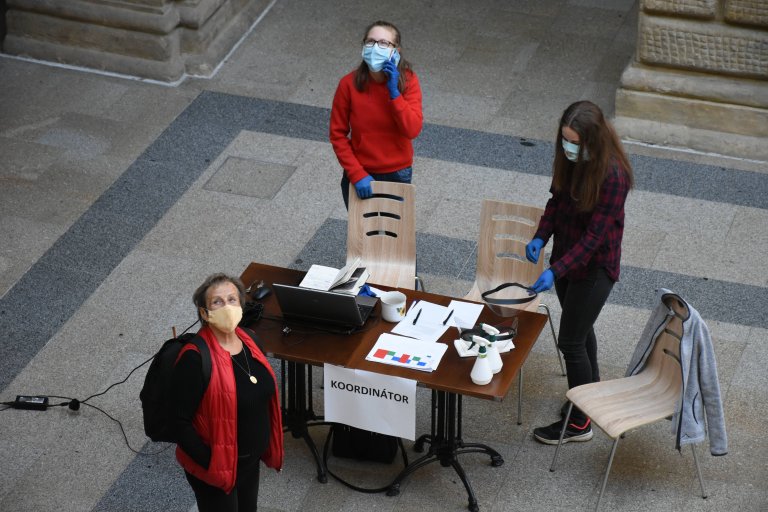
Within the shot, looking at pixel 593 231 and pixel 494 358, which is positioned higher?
pixel 593 231

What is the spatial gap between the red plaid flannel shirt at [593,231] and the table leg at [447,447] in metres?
0.84

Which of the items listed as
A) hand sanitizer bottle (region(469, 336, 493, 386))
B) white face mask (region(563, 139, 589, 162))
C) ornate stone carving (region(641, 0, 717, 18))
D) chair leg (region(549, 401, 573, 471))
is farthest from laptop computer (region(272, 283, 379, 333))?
ornate stone carving (region(641, 0, 717, 18))

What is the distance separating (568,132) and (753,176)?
12.0 feet

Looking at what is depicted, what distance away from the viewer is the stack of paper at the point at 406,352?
5602 millimetres

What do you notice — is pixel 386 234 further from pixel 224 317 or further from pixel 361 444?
pixel 224 317

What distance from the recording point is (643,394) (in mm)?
5852

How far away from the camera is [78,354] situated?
695 centimetres

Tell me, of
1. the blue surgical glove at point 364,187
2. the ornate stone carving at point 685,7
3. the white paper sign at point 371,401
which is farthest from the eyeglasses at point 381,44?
the ornate stone carving at point 685,7

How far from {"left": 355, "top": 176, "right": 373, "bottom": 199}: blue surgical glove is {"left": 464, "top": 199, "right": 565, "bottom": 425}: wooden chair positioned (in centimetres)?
67

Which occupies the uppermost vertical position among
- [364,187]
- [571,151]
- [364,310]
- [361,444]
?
[571,151]

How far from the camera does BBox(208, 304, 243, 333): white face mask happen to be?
4695mm

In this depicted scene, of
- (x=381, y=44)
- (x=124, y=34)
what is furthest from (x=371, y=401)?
(x=124, y=34)

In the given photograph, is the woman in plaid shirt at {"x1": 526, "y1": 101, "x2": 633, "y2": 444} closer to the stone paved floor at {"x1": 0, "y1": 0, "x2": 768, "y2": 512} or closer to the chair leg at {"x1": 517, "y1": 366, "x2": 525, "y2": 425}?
the chair leg at {"x1": 517, "y1": 366, "x2": 525, "y2": 425}

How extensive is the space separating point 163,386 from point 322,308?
134 cm
